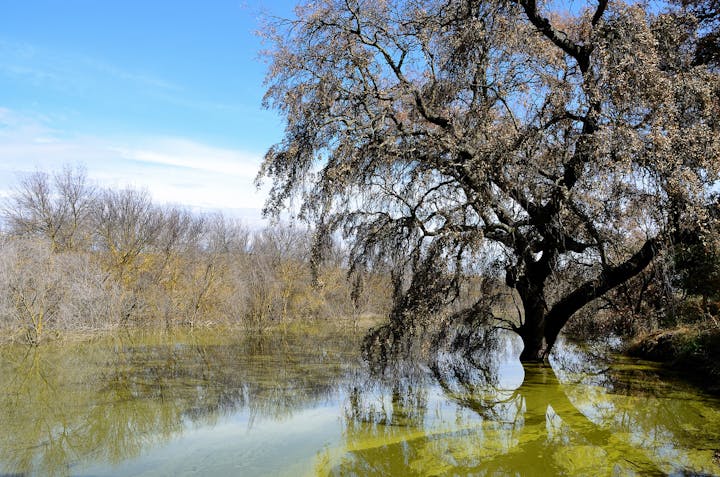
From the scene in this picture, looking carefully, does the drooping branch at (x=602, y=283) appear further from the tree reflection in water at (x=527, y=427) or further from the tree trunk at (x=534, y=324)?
the tree reflection in water at (x=527, y=427)

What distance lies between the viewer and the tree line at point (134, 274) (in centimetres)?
1922

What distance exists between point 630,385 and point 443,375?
3765 mm

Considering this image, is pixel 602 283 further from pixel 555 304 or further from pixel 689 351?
pixel 689 351

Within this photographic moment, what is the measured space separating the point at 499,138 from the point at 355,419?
16.5 feet

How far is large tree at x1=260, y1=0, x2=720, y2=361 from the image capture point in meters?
7.02

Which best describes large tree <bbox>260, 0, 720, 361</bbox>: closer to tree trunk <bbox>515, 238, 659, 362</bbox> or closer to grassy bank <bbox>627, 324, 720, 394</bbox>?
tree trunk <bbox>515, 238, 659, 362</bbox>

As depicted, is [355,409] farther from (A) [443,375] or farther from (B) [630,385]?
(B) [630,385]

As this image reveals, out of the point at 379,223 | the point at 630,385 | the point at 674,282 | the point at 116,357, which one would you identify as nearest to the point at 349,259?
the point at 379,223

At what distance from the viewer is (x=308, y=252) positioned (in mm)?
9086

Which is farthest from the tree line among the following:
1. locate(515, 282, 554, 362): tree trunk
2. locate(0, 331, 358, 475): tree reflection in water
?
locate(515, 282, 554, 362): tree trunk

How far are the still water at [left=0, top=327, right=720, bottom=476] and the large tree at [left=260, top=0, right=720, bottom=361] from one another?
2135mm

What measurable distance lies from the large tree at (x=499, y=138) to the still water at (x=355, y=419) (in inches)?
84.0

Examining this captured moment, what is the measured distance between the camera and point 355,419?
7.72 metres

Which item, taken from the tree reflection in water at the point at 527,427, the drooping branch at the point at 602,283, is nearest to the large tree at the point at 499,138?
the drooping branch at the point at 602,283
